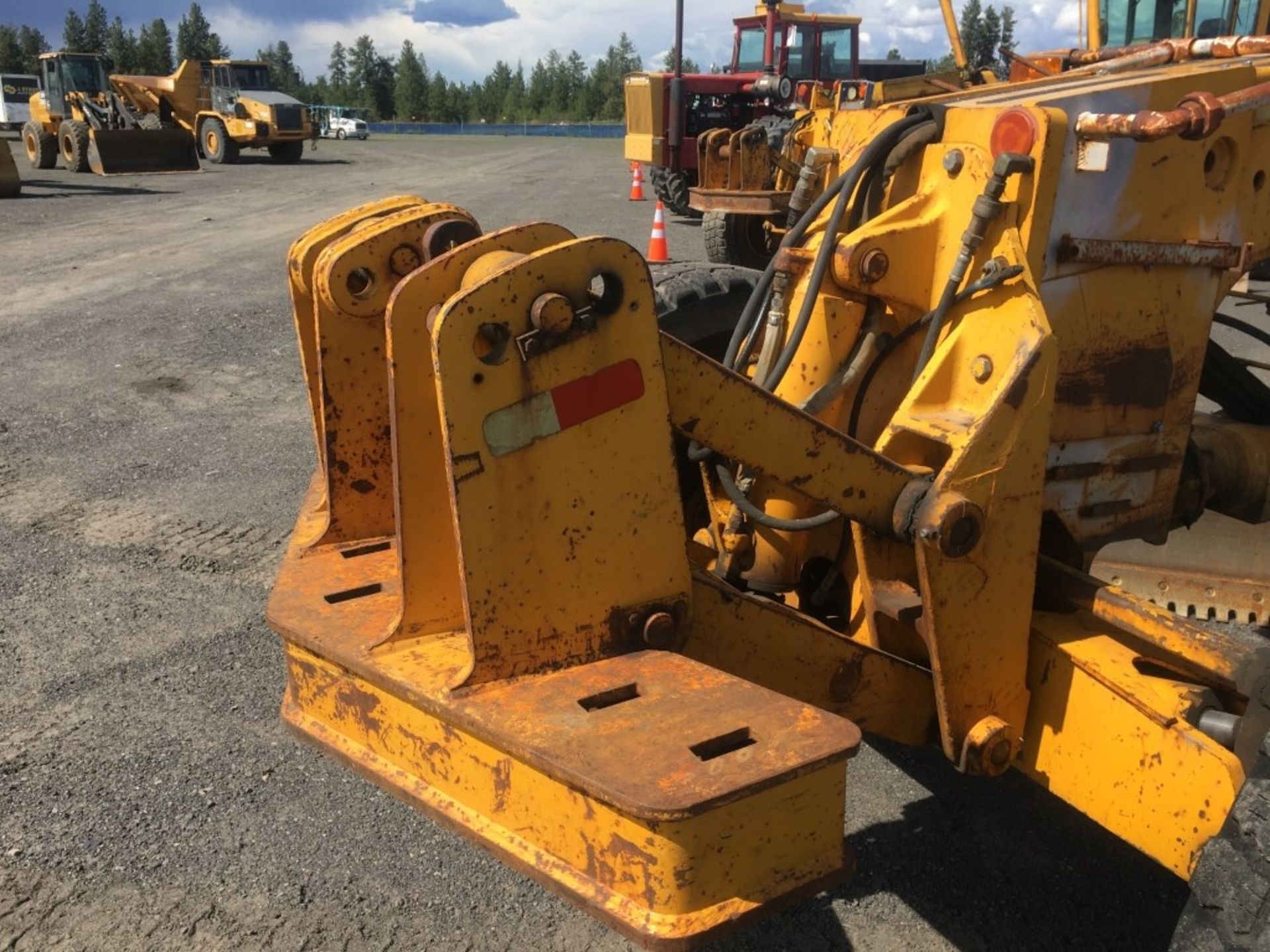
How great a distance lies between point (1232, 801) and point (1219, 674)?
14.4 inches

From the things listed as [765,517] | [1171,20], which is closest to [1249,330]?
[1171,20]

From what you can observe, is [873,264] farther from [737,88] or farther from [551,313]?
[737,88]

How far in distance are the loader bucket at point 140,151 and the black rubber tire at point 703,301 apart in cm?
2161

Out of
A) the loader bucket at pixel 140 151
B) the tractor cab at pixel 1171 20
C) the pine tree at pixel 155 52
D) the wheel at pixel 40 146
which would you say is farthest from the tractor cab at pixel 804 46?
the pine tree at pixel 155 52

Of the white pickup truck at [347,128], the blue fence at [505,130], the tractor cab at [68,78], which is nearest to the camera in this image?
the tractor cab at [68,78]

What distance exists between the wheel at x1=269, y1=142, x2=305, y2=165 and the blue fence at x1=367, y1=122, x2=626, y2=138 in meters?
32.4

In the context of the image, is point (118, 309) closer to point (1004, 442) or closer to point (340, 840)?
point (340, 840)

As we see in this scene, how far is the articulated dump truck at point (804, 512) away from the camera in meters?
1.77

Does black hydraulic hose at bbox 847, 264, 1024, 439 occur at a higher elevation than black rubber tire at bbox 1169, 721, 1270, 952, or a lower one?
higher

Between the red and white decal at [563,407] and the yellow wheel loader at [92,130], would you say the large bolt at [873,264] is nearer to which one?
the red and white decal at [563,407]

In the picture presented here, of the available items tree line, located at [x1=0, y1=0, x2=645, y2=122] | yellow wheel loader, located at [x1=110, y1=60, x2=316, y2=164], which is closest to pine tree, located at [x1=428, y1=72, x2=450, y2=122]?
tree line, located at [x1=0, y1=0, x2=645, y2=122]

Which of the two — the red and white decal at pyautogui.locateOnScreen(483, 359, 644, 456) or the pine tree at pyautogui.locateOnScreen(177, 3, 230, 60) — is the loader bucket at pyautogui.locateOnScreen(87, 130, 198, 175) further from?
the pine tree at pyautogui.locateOnScreen(177, 3, 230, 60)

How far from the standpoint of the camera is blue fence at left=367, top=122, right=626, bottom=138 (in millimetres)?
63094

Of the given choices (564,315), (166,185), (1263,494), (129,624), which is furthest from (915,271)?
(166,185)
